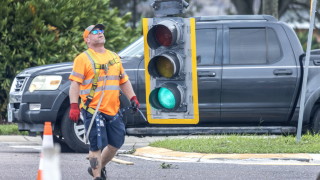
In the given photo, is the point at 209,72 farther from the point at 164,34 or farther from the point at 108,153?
the point at 164,34

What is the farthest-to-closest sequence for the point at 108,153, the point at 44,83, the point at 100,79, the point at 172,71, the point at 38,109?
the point at 44,83
the point at 38,109
the point at 108,153
the point at 100,79
the point at 172,71

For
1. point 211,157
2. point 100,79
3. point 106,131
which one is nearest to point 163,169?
point 211,157

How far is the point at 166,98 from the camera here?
24.3 ft

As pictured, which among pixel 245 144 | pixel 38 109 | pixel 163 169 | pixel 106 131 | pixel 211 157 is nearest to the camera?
pixel 106 131

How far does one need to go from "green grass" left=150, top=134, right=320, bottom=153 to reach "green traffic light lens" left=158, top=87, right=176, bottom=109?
4.78m

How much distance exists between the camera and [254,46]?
13.7m

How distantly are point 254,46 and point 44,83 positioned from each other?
317cm

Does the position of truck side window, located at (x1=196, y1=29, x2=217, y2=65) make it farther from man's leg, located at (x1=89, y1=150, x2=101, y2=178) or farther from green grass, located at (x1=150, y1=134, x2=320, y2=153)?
man's leg, located at (x1=89, y1=150, x2=101, y2=178)

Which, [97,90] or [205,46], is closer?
[97,90]

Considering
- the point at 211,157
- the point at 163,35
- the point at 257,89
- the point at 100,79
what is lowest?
the point at 211,157

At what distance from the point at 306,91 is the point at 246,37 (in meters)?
1.20

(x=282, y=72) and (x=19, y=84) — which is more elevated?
(x=282, y=72)

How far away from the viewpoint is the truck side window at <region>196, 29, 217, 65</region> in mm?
13562

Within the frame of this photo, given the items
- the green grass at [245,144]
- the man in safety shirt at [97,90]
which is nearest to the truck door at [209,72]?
the green grass at [245,144]
